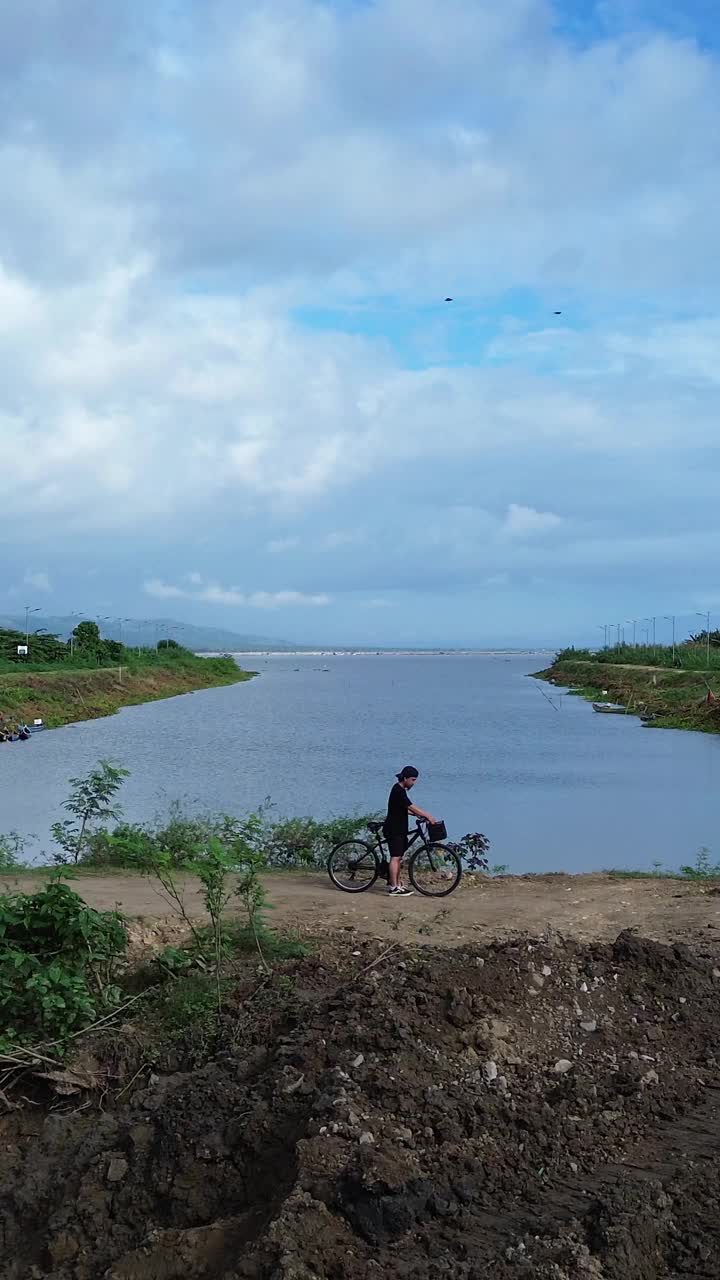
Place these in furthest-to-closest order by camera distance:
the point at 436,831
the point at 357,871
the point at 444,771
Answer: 1. the point at 444,771
2. the point at 357,871
3. the point at 436,831

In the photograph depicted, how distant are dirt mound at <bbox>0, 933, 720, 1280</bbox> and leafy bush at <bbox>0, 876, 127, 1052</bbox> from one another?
0.65 m

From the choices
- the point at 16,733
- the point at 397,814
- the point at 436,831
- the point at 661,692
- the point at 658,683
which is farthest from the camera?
the point at 658,683

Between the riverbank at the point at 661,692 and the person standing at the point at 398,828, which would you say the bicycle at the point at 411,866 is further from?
the riverbank at the point at 661,692

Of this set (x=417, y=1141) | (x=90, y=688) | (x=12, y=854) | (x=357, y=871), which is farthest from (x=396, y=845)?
(x=90, y=688)

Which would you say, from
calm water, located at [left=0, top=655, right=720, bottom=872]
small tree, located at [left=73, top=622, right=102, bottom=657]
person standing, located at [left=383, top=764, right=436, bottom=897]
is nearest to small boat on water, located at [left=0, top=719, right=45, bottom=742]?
calm water, located at [left=0, top=655, right=720, bottom=872]

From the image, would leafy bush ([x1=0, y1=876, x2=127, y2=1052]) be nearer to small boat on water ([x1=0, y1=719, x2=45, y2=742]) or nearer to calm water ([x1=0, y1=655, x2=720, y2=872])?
calm water ([x1=0, y1=655, x2=720, y2=872])

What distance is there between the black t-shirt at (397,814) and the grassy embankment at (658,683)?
34897 mm

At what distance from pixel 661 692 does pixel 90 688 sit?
103 feet

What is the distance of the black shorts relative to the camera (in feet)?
39.5

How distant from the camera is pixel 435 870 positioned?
41.4 ft

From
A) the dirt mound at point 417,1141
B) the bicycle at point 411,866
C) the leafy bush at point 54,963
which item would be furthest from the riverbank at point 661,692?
the leafy bush at point 54,963

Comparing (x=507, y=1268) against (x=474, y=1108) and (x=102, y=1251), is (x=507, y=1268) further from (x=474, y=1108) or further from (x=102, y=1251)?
(x=102, y=1251)

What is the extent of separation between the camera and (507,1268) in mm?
4559

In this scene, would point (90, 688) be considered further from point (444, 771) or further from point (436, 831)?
point (436, 831)
